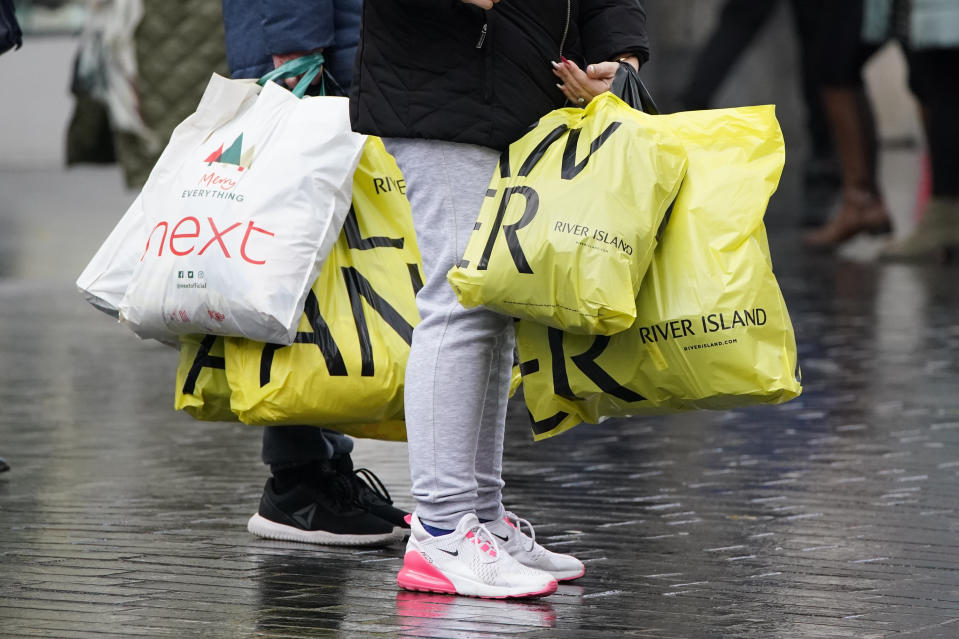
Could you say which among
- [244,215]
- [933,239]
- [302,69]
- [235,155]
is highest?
[302,69]

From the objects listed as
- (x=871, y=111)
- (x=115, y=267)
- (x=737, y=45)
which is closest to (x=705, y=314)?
(x=115, y=267)

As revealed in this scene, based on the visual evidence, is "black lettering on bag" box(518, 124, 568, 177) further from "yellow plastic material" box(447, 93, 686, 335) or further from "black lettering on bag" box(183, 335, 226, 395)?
"black lettering on bag" box(183, 335, 226, 395)

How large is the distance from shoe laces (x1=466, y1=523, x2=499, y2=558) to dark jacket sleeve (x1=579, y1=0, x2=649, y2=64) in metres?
1.03

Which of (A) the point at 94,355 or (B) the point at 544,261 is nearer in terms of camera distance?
(B) the point at 544,261

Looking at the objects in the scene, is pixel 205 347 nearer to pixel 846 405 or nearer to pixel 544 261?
pixel 544 261

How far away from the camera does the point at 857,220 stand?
11789 mm

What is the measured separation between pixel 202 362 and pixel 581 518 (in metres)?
1.04

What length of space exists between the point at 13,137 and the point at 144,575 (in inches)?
807

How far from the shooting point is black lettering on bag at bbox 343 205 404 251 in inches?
165

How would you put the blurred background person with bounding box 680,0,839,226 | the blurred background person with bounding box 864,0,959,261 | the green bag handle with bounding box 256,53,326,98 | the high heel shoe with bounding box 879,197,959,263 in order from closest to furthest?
the green bag handle with bounding box 256,53,326,98 → the blurred background person with bounding box 864,0,959,261 → the high heel shoe with bounding box 879,197,959,263 → the blurred background person with bounding box 680,0,839,226

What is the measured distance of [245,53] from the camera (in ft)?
14.6

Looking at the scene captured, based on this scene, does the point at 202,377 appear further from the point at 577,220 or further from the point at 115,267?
the point at 577,220

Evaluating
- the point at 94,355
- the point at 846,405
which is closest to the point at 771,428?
the point at 846,405

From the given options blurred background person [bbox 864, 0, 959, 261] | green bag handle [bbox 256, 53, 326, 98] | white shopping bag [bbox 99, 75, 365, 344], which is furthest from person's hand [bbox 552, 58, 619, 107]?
blurred background person [bbox 864, 0, 959, 261]
